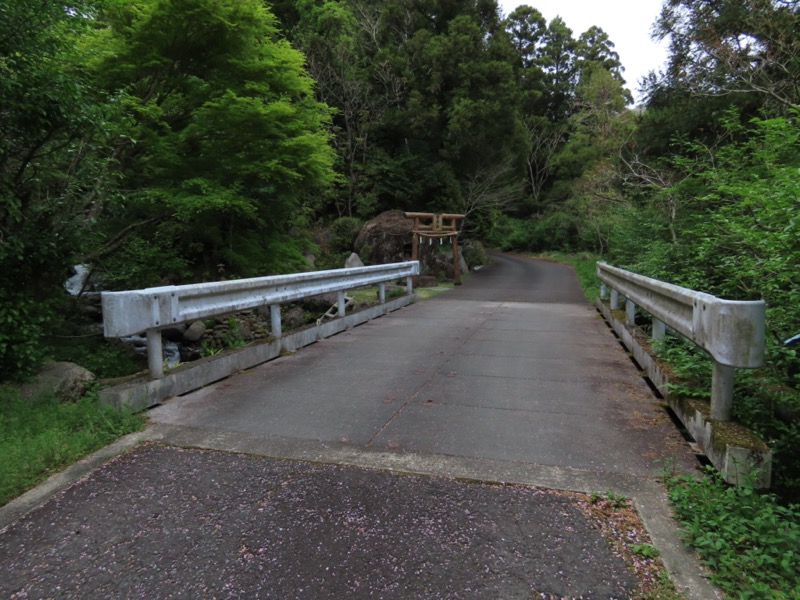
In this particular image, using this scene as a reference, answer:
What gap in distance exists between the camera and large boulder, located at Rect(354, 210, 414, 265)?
21.0 m

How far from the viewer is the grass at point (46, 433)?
290cm

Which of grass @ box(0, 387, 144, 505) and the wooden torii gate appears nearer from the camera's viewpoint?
grass @ box(0, 387, 144, 505)

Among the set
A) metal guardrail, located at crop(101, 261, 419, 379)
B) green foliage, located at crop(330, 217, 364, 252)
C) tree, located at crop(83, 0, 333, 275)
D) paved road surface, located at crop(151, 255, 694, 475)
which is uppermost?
tree, located at crop(83, 0, 333, 275)

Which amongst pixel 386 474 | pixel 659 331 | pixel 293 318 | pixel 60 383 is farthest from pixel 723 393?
pixel 293 318

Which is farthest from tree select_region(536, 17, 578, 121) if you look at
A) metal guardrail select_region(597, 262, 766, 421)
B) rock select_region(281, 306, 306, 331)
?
metal guardrail select_region(597, 262, 766, 421)

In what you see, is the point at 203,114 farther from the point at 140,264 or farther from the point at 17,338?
the point at 17,338

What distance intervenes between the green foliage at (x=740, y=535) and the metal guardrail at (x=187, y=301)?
12.6 feet

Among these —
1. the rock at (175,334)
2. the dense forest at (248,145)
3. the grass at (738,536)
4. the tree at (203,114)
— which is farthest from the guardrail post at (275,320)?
the rock at (175,334)

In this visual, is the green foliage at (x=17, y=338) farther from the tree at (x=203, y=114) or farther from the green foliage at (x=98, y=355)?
the tree at (x=203, y=114)

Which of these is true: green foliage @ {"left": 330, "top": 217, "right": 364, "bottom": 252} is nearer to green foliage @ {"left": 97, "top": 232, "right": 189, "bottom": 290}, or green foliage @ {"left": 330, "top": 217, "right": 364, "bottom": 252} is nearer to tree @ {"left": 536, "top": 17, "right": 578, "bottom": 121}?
green foliage @ {"left": 97, "top": 232, "right": 189, "bottom": 290}

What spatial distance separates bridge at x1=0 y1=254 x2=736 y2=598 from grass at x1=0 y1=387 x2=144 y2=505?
17 centimetres

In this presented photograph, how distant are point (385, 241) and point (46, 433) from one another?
59.6 feet

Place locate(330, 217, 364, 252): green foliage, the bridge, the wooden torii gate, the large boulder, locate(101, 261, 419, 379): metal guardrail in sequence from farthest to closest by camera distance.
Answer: locate(330, 217, 364, 252): green foliage, the large boulder, the wooden torii gate, locate(101, 261, 419, 379): metal guardrail, the bridge

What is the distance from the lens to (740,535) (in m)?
2.29
